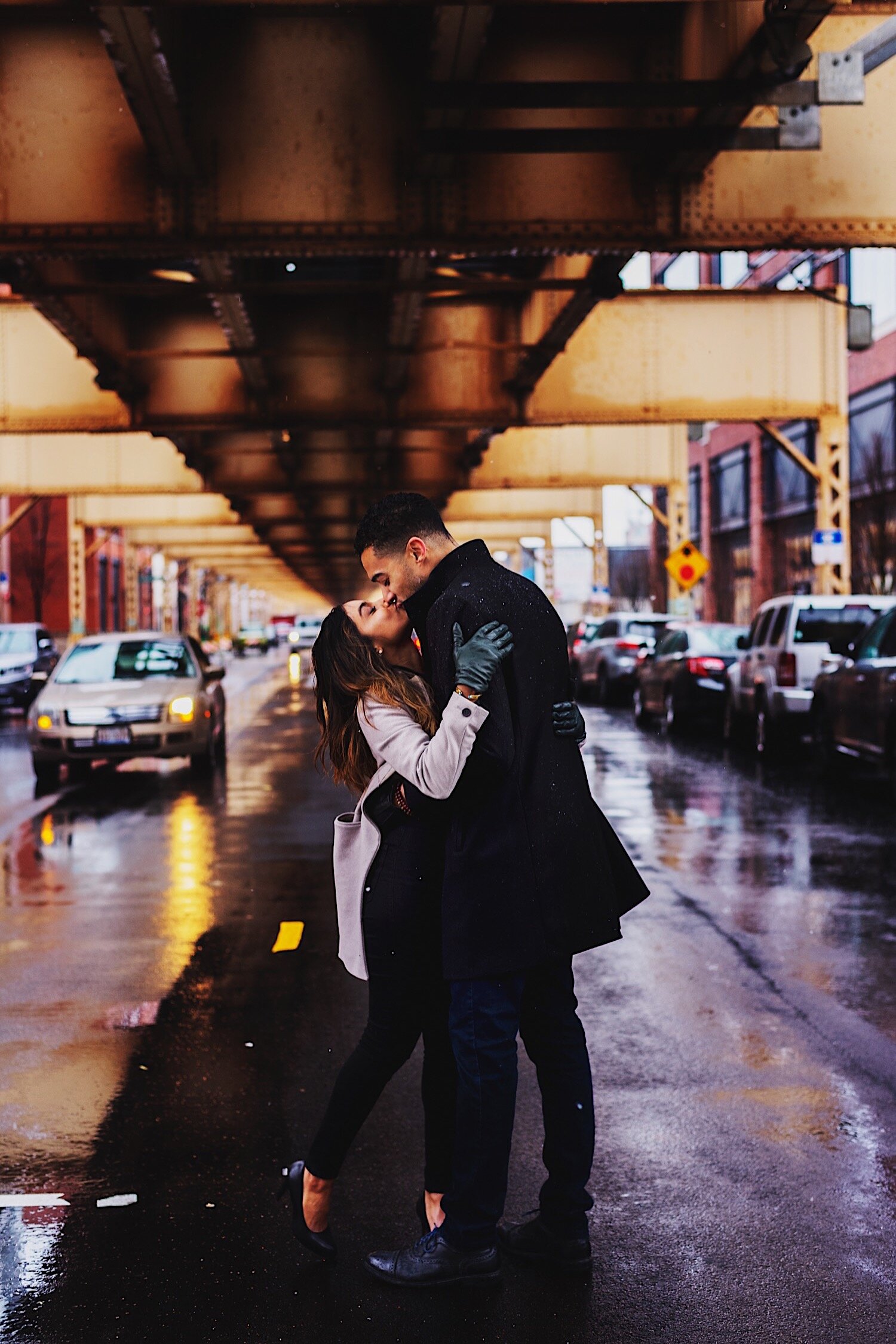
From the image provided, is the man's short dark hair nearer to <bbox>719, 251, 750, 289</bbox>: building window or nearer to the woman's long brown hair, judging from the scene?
the woman's long brown hair

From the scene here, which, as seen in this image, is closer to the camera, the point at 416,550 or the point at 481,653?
the point at 481,653

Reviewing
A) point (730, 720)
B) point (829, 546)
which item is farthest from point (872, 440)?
point (730, 720)

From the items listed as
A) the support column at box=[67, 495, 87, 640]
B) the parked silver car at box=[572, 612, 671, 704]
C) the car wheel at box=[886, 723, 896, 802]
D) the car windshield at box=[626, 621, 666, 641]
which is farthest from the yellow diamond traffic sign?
the car wheel at box=[886, 723, 896, 802]

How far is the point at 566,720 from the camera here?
3994mm

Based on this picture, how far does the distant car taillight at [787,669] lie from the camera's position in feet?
61.5

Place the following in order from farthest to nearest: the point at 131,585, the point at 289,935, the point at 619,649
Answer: the point at 131,585, the point at 619,649, the point at 289,935

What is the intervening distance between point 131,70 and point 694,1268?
878 centimetres

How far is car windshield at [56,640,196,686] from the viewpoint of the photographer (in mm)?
17828

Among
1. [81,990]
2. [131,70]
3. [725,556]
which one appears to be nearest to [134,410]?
[131,70]

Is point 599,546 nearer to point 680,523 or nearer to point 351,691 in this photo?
point 680,523

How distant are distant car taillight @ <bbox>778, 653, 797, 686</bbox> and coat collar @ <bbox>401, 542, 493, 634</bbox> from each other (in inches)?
593

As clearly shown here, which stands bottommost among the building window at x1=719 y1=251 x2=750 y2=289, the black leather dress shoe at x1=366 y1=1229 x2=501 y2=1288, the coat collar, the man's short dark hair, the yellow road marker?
the yellow road marker

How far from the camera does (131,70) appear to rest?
34.3 feet

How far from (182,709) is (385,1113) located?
1181 cm
